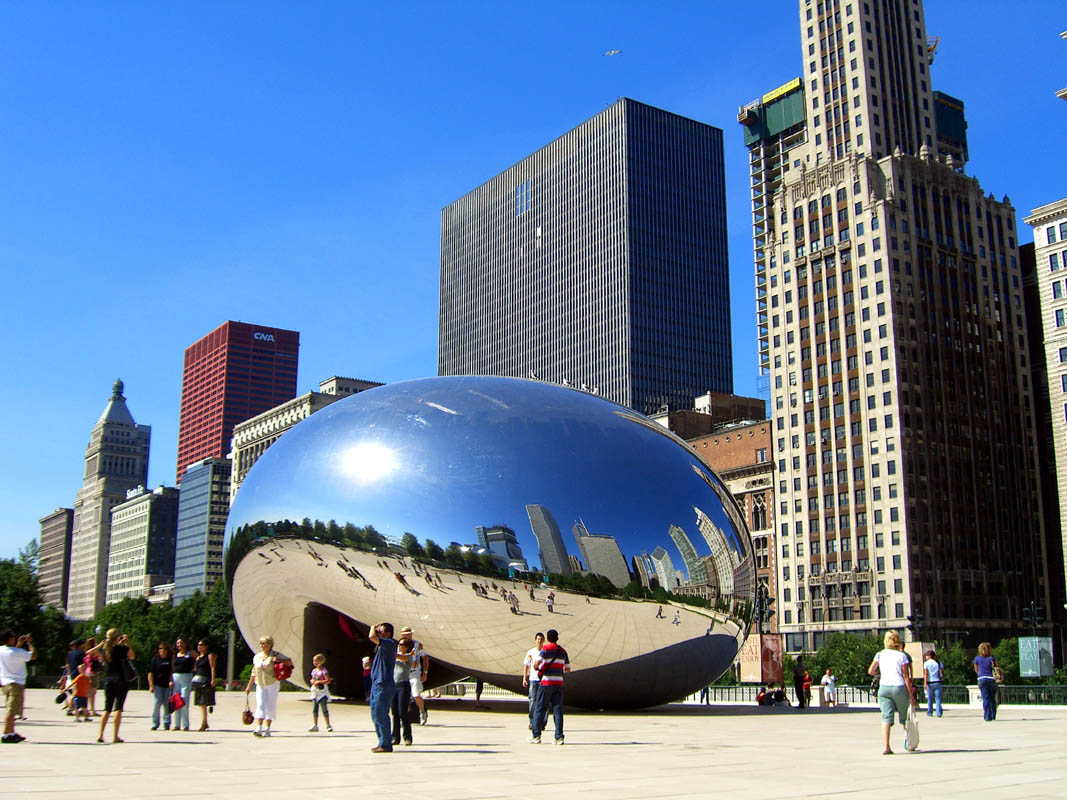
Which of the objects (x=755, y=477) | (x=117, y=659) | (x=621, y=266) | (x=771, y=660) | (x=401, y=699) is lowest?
(x=771, y=660)

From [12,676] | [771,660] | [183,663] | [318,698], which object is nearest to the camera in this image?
[12,676]

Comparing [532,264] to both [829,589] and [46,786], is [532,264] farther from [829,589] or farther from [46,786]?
[46,786]

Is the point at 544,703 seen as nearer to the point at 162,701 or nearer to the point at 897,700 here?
the point at 897,700

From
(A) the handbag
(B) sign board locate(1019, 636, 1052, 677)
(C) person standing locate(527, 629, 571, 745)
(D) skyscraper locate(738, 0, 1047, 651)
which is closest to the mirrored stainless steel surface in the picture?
(C) person standing locate(527, 629, 571, 745)

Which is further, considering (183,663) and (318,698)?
(183,663)

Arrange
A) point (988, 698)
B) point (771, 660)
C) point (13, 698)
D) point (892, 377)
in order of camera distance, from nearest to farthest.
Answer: point (13, 698) → point (988, 698) → point (771, 660) → point (892, 377)

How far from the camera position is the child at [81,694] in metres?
20.1

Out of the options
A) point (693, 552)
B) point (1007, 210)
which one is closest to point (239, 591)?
point (693, 552)

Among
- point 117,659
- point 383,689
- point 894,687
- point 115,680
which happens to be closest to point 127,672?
point 117,659

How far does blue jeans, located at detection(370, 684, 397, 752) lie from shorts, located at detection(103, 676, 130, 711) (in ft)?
12.8

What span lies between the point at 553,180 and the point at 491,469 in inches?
6837

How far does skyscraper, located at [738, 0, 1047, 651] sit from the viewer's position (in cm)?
9862

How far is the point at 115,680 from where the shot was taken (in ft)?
50.8

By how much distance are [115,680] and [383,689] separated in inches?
176
